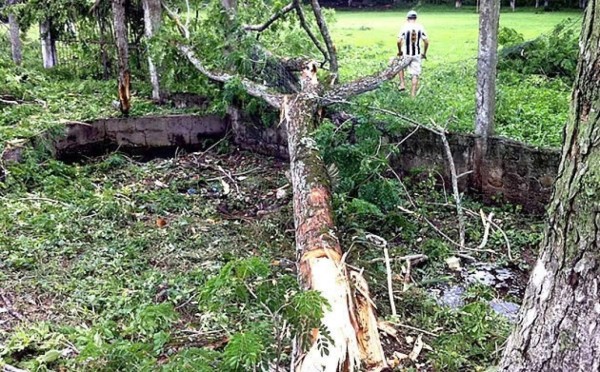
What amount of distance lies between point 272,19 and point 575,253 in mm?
5624

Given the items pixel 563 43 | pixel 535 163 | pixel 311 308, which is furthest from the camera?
pixel 563 43

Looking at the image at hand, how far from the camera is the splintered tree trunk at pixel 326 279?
7.53 ft

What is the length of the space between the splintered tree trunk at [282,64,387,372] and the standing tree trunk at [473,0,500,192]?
4.70 ft

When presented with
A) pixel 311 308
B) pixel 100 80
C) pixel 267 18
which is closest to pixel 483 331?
pixel 311 308

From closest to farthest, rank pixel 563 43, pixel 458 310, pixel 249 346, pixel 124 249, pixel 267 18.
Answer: pixel 249 346 → pixel 458 310 → pixel 124 249 → pixel 267 18 → pixel 563 43

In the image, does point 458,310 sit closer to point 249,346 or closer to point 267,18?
point 249,346

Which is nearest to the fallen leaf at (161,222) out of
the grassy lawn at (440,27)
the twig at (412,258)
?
the twig at (412,258)

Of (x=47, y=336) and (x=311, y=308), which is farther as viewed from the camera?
(x=47, y=336)

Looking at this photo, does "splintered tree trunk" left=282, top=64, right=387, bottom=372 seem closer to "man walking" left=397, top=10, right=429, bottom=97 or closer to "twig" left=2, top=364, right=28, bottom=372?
"twig" left=2, top=364, right=28, bottom=372

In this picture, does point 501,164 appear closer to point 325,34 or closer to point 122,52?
point 325,34

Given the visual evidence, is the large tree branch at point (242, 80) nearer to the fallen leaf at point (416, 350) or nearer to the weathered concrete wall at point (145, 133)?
the weathered concrete wall at point (145, 133)

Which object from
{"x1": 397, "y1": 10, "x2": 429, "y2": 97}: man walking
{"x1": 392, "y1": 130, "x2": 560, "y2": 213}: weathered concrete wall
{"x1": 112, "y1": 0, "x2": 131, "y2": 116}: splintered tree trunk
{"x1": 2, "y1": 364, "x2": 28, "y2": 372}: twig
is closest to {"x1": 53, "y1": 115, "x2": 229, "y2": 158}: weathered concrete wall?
{"x1": 112, "y1": 0, "x2": 131, "y2": 116}: splintered tree trunk

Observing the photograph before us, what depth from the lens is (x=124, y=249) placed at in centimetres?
411

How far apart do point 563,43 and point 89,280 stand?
6.94 m
